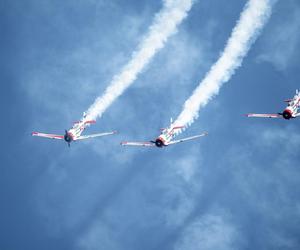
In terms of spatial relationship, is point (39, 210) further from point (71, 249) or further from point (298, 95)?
point (298, 95)

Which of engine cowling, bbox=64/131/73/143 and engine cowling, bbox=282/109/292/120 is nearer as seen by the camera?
engine cowling, bbox=282/109/292/120

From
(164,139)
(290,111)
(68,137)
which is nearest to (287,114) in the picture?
(290,111)

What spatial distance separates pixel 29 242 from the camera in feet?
647

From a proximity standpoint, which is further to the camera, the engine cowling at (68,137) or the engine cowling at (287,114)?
the engine cowling at (68,137)

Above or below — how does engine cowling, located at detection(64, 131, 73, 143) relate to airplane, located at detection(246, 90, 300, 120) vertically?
above

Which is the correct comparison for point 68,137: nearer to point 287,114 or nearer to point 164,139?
point 164,139

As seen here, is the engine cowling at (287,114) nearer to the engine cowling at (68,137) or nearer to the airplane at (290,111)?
the airplane at (290,111)

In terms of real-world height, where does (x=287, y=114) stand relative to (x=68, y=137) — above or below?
below

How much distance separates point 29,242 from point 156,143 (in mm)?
102307

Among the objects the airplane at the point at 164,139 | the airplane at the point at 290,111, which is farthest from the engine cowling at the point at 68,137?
the airplane at the point at 290,111

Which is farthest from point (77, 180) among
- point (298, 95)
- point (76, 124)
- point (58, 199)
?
point (298, 95)

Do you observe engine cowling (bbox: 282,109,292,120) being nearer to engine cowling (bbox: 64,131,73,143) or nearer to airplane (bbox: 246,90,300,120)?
airplane (bbox: 246,90,300,120)

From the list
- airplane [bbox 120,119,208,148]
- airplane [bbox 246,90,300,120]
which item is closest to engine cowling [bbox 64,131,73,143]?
airplane [bbox 120,119,208,148]

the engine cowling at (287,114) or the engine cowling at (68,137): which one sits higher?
the engine cowling at (68,137)
